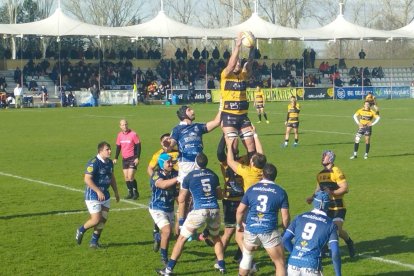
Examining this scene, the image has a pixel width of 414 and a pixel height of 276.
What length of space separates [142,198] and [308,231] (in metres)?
10.8

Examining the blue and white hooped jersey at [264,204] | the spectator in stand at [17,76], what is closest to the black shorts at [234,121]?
the blue and white hooped jersey at [264,204]

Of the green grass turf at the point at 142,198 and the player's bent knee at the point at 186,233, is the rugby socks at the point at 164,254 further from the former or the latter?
the player's bent knee at the point at 186,233

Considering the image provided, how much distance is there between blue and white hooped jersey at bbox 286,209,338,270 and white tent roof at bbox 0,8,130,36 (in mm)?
53763

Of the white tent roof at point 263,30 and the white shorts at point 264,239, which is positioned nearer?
the white shorts at point 264,239

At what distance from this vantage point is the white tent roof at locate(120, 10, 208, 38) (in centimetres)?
6525

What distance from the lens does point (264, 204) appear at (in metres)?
10.6

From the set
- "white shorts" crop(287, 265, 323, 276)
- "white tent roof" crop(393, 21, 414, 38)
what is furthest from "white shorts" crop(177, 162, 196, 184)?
"white tent roof" crop(393, 21, 414, 38)

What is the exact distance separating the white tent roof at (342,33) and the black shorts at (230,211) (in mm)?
58868

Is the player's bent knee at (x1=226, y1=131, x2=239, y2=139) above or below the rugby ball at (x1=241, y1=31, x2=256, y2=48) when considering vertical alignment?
below

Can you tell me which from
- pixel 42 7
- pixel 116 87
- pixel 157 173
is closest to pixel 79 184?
pixel 157 173

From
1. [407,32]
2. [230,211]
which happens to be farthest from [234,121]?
[407,32]

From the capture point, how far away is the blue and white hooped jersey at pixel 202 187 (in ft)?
39.2

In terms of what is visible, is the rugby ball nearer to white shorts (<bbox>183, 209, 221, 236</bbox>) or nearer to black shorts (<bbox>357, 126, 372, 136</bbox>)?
white shorts (<bbox>183, 209, 221, 236</bbox>)

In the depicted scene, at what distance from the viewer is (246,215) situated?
1117 centimetres
